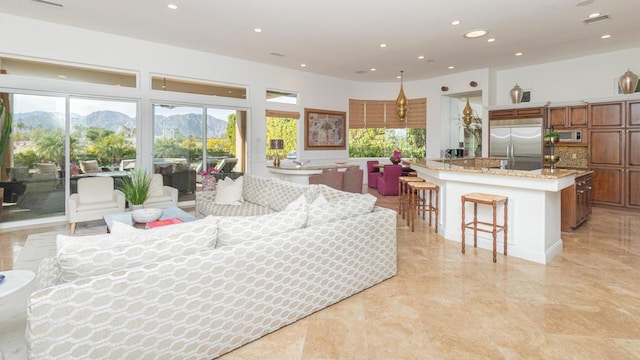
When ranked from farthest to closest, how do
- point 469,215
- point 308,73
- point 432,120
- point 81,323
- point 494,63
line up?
point 432,120
point 308,73
point 494,63
point 469,215
point 81,323

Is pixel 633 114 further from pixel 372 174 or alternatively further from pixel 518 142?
pixel 372 174

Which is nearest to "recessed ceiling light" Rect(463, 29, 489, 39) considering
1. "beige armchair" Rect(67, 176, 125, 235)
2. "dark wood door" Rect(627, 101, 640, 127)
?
"dark wood door" Rect(627, 101, 640, 127)

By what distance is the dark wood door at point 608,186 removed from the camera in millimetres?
6766

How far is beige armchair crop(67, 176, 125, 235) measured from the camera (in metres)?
5.16

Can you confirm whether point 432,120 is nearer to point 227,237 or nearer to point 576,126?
point 576,126

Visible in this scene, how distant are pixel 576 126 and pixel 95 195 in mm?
9062

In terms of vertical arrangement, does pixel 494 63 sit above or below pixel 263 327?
above

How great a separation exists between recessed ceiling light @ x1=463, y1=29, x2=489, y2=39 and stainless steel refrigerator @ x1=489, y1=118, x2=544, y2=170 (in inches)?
113

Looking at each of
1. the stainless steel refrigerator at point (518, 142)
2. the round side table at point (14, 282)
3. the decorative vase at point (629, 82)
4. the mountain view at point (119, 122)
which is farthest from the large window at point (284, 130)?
the decorative vase at point (629, 82)

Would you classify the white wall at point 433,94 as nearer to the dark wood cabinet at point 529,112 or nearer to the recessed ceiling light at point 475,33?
the dark wood cabinet at point 529,112

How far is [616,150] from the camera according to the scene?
6773 millimetres

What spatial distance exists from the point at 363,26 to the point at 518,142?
15.7 feet

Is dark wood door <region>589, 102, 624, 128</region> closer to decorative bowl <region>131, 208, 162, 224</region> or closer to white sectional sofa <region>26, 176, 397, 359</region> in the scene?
white sectional sofa <region>26, 176, 397, 359</region>

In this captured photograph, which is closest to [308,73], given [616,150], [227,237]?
[616,150]
